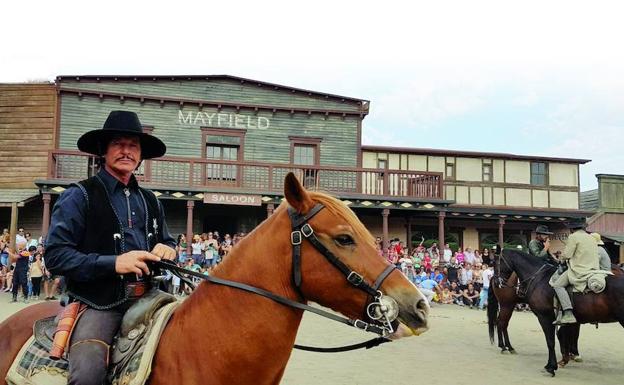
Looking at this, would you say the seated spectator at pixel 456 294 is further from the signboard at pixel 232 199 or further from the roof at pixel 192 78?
the roof at pixel 192 78

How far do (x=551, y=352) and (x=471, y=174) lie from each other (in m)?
20.7

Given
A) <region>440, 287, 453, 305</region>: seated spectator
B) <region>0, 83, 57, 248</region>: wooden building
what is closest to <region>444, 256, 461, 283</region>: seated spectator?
<region>440, 287, 453, 305</region>: seated spectator

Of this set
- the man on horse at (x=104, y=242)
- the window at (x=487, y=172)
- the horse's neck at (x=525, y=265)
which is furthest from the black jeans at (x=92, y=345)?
the window at (x=487, y=172)

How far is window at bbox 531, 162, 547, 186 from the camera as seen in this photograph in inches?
1121

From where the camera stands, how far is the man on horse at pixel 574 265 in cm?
845

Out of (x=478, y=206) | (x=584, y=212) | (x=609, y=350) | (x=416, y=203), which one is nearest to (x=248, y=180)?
(x=416, y=203)

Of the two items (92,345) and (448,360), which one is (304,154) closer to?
(448,360)

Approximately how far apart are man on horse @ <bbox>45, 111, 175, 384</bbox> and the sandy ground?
14.8 ft

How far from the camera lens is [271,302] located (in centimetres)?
250

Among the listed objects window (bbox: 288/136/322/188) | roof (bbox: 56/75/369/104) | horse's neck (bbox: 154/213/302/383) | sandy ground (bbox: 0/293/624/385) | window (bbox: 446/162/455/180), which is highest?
roof (bbox: 56/75/369/104)

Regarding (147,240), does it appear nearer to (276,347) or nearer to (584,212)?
(276,347)

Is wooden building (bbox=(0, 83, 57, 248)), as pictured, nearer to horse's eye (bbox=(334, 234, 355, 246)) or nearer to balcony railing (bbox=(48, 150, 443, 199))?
balcony railing (bbox=(48, 150, 443, 199))

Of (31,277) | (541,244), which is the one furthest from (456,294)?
(31,277)

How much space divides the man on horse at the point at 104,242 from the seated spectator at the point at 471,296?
1795 cm
